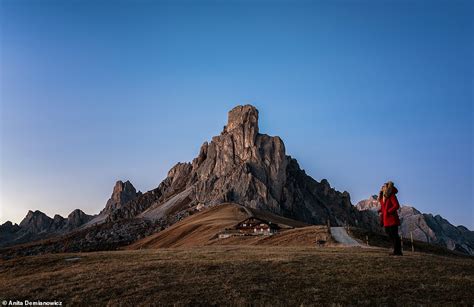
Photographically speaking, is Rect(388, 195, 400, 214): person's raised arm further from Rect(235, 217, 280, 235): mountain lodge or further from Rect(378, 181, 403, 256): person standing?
Rect(235, 217, 280, 235): mountain lodge

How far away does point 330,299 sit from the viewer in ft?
52.4

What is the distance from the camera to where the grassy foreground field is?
16.3 metres

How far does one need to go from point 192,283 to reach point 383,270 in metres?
9.92

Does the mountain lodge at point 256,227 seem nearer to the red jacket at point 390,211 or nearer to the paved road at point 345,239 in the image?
the paved road at point 345,239

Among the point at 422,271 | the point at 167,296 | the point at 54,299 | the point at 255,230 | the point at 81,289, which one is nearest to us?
the point at 167,296

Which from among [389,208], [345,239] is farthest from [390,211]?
[345,239]

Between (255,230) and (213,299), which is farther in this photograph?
(255,230)

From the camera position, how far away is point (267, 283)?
62.1 feet

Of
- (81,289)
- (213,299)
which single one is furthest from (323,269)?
(81,289)

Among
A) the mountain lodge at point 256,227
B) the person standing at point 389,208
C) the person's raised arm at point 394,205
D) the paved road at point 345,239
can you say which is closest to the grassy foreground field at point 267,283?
the person standing at point 389,208

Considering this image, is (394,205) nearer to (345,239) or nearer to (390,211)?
(390,211)

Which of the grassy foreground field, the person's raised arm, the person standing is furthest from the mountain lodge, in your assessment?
the grassy foreground field

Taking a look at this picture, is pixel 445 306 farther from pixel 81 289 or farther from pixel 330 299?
pixel 81 289

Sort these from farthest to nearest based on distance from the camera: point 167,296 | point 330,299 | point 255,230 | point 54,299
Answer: point 255,230 < point 54,299 < point 167,296 < point 330,299
